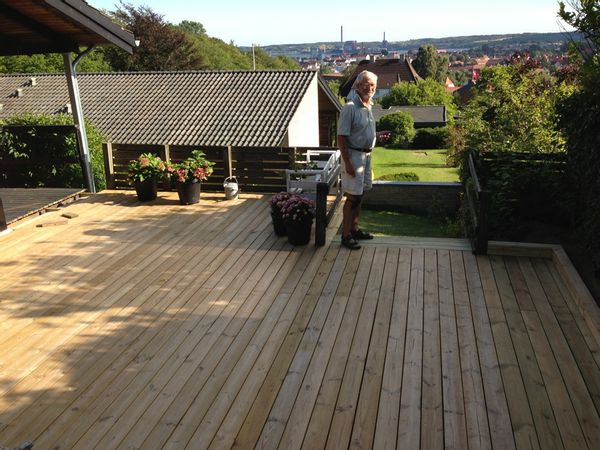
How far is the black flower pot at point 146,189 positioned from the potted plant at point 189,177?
315mm

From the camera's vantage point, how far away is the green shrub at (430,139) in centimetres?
3746

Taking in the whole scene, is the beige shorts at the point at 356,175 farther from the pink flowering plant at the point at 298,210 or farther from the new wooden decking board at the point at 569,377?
the new wooden decking board at the point at 569,377

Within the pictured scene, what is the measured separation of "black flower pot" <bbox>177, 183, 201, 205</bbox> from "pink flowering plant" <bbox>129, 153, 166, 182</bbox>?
1.43 ft

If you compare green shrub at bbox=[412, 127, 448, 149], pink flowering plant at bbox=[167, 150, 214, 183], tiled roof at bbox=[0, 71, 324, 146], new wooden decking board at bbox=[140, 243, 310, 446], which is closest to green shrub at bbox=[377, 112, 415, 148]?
green shrub at bbox=[412, 127, 448, 149]

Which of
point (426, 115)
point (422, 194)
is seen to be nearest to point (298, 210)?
point (422, 194)

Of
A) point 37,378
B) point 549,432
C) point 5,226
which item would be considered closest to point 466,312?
point 549,432

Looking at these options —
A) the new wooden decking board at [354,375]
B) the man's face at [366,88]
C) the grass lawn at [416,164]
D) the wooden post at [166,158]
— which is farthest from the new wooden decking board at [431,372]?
the grass lawn at [416,164]

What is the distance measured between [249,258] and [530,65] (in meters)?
7.85

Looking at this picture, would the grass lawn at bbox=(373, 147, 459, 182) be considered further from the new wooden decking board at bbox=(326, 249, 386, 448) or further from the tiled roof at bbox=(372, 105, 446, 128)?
the new wooden decking board at bbox=(326, 249, 386, 448)

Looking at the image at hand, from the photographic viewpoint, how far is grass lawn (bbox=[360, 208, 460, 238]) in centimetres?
960

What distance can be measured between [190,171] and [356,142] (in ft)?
9.72

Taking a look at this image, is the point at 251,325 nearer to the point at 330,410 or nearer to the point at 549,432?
the point at 330,410

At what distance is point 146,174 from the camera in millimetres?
7230

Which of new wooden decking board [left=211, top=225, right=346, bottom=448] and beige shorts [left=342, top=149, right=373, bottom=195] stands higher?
beige shorts [left=342, top=149, right=373, bottom=195]
